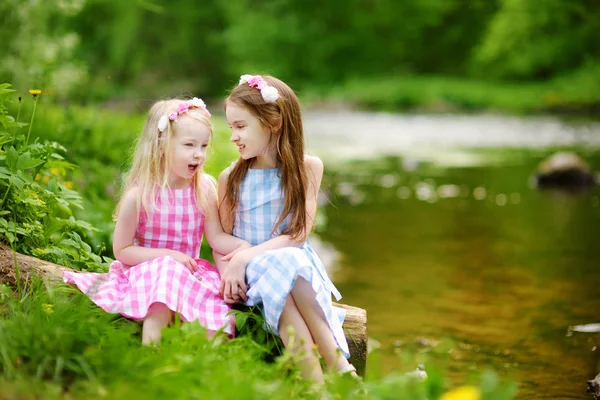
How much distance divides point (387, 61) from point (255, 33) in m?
6.84

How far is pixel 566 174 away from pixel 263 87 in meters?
9.70

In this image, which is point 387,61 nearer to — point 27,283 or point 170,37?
point 170,37

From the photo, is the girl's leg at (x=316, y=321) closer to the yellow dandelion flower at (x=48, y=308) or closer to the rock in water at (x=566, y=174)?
the yellow dandelion flower at (x=48, y=308)

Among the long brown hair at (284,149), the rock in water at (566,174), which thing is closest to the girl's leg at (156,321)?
the long brown hair at (284,149)

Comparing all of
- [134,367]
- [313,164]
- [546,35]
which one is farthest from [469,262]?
[546,35]

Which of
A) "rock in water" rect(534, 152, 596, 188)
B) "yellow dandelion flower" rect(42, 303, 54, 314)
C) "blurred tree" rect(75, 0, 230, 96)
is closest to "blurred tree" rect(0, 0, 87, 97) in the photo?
"yellow dandelion flower" rect(42, 303, 54, 314)

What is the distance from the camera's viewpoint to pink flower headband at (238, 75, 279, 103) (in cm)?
350

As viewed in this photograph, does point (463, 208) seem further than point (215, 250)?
Yes

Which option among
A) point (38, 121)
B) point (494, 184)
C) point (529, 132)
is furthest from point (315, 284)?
point (529, 132)

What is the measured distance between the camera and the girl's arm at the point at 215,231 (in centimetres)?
362

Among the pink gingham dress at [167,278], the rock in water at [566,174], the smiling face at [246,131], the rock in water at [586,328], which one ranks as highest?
the rock in water at [566,174]

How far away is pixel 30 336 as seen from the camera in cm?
269

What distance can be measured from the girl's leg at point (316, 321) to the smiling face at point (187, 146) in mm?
690

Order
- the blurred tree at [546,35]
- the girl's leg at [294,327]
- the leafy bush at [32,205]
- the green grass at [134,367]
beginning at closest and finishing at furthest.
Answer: the green grass at [134,367]
the girl's leg at [294,327]
the leafy bush at [32,205]
the blurred tree at [546,35]
